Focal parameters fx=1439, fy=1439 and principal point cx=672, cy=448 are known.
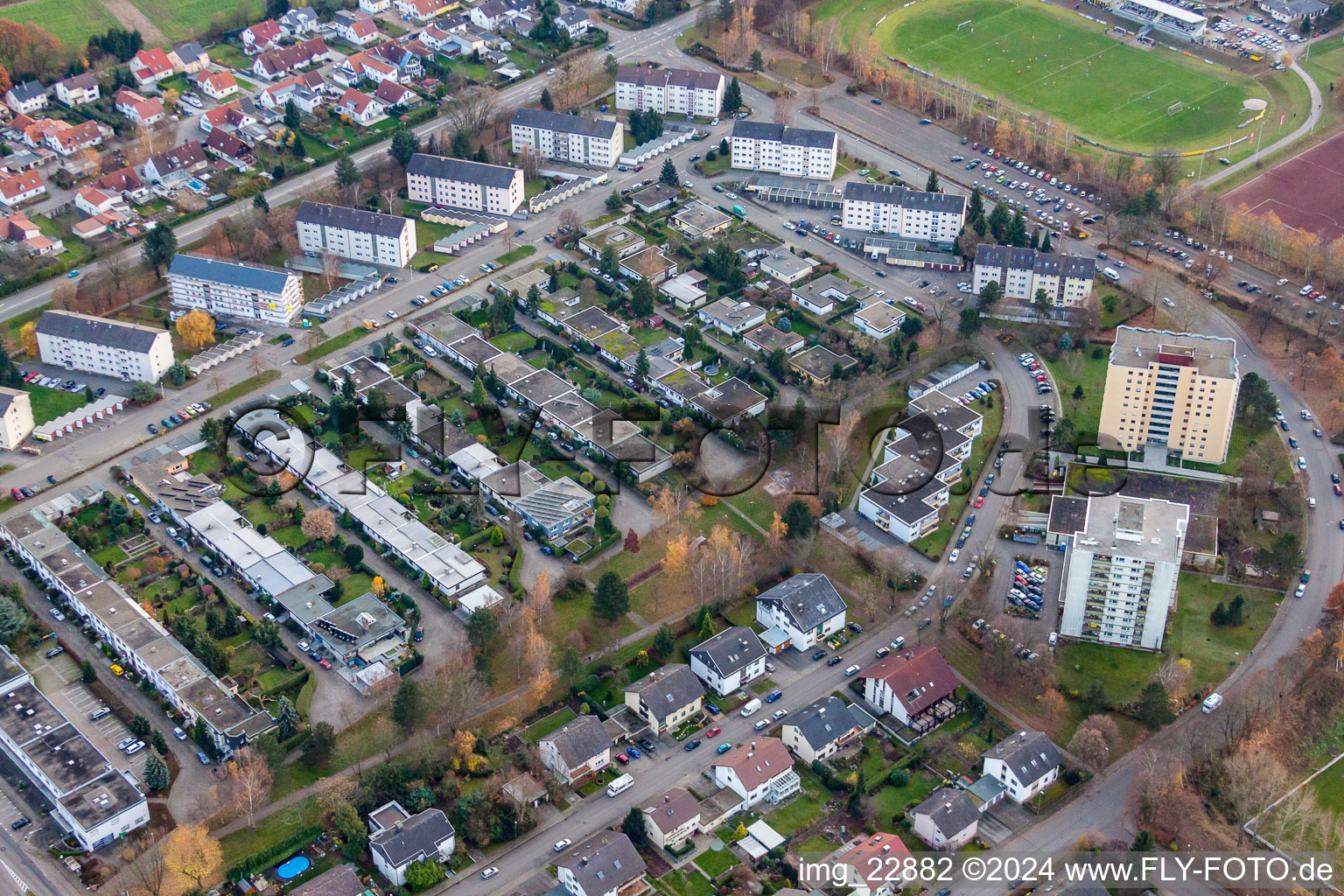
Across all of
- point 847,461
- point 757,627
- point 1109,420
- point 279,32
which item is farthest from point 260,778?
point 279,32

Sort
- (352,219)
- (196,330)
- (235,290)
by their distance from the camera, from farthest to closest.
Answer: (352,219), (235,290), (196,330)

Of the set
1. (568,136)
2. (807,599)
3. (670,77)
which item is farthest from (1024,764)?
(670,77)

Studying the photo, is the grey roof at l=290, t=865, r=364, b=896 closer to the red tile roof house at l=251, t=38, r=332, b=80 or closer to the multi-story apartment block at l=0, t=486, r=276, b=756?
the multi-story apartment block at l=0, t=486, r=276, b=756

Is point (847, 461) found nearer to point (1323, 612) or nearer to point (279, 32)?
point (1323, 612)

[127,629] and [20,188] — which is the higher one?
[20,188]

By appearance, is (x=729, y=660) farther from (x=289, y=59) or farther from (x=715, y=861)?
(x=289, y=59)

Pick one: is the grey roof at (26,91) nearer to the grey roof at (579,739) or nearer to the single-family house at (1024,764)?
the grey roof at (579,739)

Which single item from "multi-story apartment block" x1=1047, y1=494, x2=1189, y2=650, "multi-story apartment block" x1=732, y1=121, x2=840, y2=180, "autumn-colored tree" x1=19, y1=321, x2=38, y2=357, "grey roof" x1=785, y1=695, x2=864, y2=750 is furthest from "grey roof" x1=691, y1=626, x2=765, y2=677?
"multi-story apartment block" x1=732, y1=121, x2=840, y2=180
